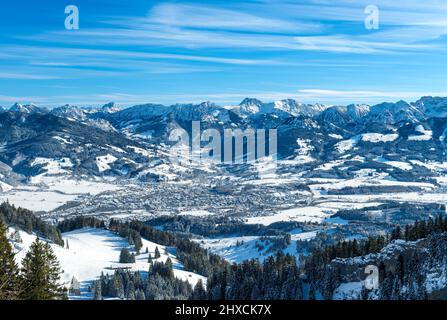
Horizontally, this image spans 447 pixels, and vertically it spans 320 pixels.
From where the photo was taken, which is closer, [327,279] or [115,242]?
[327,279]

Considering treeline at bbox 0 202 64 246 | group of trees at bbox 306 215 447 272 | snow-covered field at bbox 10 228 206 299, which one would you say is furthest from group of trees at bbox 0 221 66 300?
treeline at bbox 0 202 64 246

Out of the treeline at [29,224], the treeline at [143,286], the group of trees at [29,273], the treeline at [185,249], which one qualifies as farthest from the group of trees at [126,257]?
the group of trees at [29,273]

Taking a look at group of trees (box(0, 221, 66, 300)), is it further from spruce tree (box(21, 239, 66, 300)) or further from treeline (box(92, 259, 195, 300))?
treeline (box(92, 259, 195, 300))

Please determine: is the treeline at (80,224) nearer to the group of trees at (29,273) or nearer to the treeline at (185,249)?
the treeline at (185,249)
